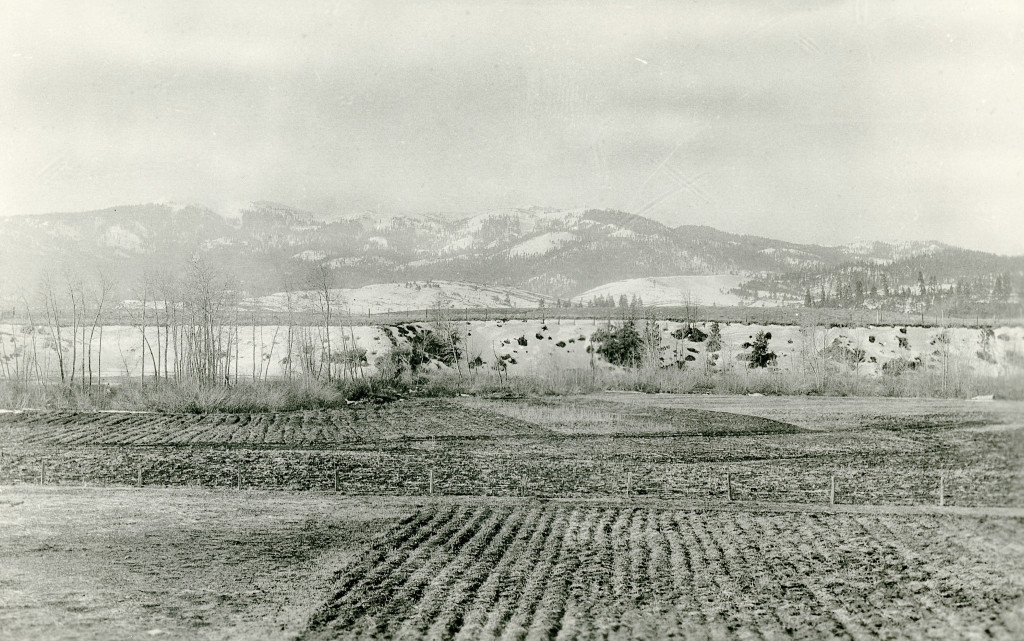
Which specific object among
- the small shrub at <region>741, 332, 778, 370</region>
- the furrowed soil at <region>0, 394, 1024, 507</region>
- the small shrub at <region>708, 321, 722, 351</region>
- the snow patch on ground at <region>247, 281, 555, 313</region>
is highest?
the snow patch on ground at <region>247, 281, 555, 313</region>

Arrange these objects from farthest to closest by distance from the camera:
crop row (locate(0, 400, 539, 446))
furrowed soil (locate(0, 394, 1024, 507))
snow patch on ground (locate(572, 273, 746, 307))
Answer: snow patch on ground (locate(572, 273, 746, 307)), crop row (locate(0, 400, 539, 446)), furrowed soil (locate(0, 394, 1024, 507))

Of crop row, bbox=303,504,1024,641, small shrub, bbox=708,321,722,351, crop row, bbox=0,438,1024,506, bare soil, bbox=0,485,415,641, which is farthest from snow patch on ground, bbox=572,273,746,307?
crop row, bbox=303,504,1024,641

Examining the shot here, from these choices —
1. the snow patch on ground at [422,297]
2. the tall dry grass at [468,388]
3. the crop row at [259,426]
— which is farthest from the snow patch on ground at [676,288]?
the crop row at [259,426]

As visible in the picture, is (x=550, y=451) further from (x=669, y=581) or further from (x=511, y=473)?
(x=669, y=581)

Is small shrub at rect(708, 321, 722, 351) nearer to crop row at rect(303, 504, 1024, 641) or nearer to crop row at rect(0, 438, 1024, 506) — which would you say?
crop row at rect(0, 438, 1024, 506)

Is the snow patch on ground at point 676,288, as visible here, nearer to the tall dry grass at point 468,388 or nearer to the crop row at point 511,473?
the tall dry grass at point 468,388

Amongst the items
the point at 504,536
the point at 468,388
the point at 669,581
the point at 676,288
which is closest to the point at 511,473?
the point at 504,536

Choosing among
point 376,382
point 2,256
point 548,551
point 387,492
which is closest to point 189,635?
point 548,551
